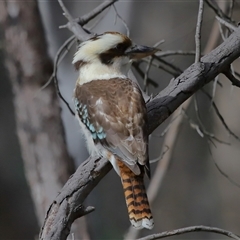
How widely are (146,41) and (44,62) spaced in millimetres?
3391

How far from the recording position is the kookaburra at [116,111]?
2.19m

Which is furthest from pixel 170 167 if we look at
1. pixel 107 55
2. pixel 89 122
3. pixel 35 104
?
pixel 89 122

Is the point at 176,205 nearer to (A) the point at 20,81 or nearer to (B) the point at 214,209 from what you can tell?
(B) the point at 214,209

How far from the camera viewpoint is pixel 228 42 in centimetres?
231

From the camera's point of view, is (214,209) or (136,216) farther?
(214,209)

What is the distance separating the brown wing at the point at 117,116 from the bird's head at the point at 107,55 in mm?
125

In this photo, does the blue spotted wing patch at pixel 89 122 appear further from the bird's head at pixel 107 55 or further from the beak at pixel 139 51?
the beak at pixel 139 51

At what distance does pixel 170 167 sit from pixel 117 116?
3589 millimetres

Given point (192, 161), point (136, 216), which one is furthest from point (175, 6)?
point (136, 216)

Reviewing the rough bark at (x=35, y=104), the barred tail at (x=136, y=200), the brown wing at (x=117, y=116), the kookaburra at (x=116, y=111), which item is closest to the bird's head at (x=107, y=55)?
the kookaburra at (x=116, y=111)

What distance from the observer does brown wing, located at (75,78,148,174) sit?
225 centimetres

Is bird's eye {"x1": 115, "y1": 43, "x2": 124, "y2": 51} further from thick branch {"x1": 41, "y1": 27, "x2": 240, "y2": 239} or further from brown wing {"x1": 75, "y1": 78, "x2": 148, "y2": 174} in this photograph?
thick branch {"x1": 41, "y1": 27, "x2": 240, "y2": 239}

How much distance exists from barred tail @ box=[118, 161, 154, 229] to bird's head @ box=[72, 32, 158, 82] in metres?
0.61

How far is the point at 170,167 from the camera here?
5887mm
